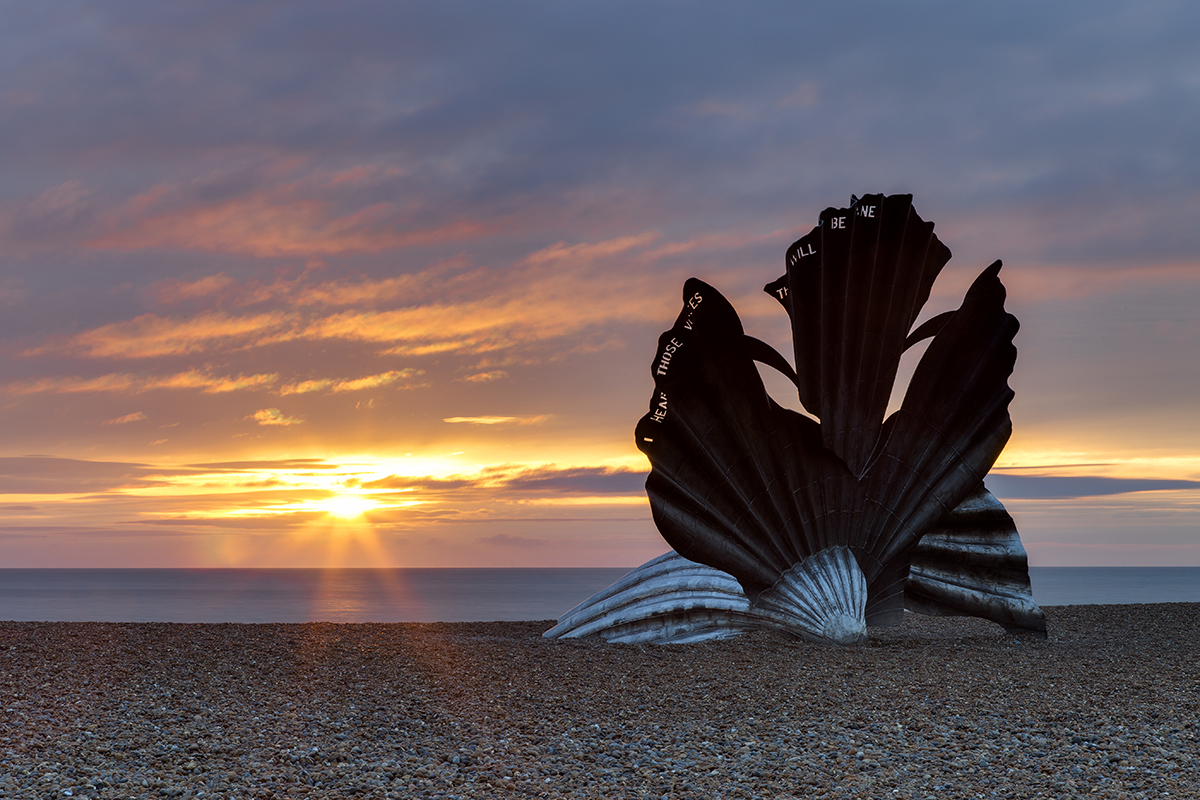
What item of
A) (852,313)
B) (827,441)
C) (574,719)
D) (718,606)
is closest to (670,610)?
(718,606)

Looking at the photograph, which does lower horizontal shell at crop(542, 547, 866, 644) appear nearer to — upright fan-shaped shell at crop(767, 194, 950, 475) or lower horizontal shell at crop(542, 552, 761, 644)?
lower horizontal shell at crop(542, 552, 761, 644)

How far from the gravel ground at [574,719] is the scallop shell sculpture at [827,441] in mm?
1056

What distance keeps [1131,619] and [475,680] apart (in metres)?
12.0

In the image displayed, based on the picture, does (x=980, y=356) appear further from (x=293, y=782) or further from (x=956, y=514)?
(x=293, y=782)

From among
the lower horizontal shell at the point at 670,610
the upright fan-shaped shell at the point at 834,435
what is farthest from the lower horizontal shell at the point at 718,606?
the upright fan-shaped shell at the point at 834,435

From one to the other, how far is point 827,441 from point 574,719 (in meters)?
5.69

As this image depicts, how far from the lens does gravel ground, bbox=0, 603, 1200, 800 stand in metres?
6.00

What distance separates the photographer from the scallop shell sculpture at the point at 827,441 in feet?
37.7

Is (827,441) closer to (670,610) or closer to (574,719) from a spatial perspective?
(670,610)

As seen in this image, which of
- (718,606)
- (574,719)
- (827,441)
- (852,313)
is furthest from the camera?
(718,606)

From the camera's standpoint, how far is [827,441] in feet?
39.1

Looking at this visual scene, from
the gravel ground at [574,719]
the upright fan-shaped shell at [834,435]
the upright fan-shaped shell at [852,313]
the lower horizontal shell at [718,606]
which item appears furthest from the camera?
the upright fan-shaped shell at [852,313]

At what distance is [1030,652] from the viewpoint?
444 inches

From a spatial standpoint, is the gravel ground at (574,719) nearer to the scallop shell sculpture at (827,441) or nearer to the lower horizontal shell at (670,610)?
the lower horizontal shell at (670,610)
